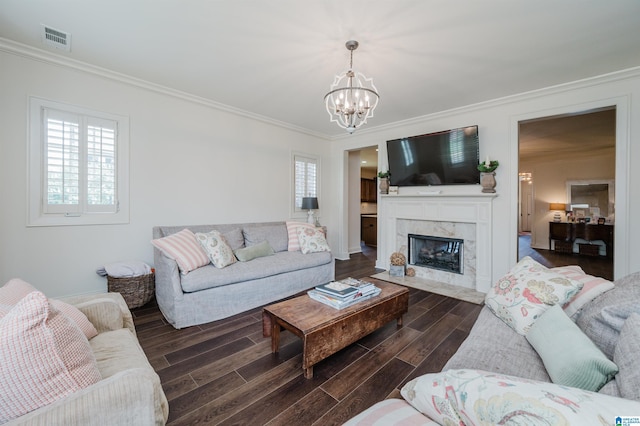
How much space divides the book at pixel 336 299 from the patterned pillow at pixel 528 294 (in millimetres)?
898

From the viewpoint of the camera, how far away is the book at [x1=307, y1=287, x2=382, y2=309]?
2131mm

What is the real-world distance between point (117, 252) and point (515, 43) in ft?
15.5

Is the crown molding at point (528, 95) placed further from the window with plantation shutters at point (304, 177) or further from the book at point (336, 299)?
the book at point (336, 299)

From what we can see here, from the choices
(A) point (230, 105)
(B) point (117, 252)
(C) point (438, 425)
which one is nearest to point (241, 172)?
(A) point (230, 105)

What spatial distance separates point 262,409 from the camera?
61.9 inches

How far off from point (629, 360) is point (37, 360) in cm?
189

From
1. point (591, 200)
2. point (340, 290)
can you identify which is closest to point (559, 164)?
point (591, 200)

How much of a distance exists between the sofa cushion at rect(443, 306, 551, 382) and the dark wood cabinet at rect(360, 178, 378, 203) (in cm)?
741

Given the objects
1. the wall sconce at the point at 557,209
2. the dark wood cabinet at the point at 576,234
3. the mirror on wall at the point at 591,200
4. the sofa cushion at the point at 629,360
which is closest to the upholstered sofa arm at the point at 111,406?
the sofa cushion at the point at 629,360

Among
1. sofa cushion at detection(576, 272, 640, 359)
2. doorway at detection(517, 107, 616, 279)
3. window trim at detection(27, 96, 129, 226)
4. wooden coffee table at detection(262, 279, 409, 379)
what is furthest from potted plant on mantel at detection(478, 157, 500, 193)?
window trim at detection(27, 96, 129, 226)

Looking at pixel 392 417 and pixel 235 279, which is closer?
pixel 392 417

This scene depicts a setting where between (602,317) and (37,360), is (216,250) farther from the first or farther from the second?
(602,317)

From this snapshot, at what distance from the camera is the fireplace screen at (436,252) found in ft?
13.5

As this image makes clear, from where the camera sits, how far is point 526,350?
1.34 metres
